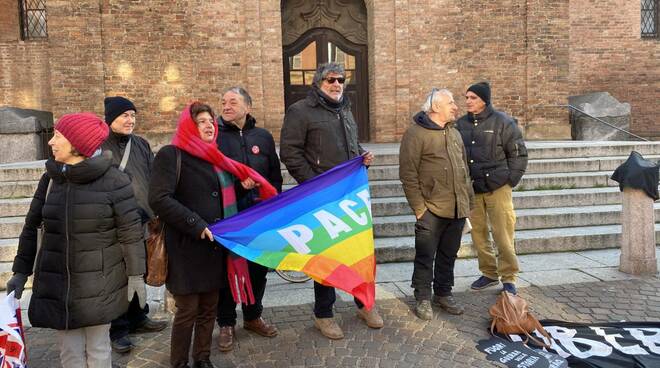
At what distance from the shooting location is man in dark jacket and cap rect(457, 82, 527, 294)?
525cm

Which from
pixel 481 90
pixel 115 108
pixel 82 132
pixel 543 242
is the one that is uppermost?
pixel 481 90

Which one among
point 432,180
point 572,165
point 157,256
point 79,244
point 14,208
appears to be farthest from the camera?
point 572,165

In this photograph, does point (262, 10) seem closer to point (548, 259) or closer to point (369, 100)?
point (369, 100)

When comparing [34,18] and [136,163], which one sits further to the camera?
[34,18]

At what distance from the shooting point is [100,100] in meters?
12.1

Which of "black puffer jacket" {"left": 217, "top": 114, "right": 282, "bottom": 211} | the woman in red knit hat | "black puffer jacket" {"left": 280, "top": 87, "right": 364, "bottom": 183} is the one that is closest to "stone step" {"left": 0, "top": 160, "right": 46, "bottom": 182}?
"black puffer jacket" {"left": 217, "top": 114, "right": 282, "bottom": 211}

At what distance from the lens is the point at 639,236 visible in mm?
5887

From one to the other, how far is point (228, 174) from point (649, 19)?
17764mm

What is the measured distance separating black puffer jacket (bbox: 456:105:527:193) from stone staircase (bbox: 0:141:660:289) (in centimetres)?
176

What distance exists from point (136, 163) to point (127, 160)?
0.27 feet

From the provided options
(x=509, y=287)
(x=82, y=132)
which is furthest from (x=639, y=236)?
(x=82, y=132)

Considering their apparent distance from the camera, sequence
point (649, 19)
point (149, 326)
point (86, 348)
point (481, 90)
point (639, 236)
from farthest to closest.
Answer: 1. point (649, 19)
2. point (639, 236)
3. point (481, 90)
4. point (149, 326)
5. point (86, 348)

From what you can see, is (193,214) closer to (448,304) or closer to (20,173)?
(448,304)

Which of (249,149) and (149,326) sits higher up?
(249,149)
